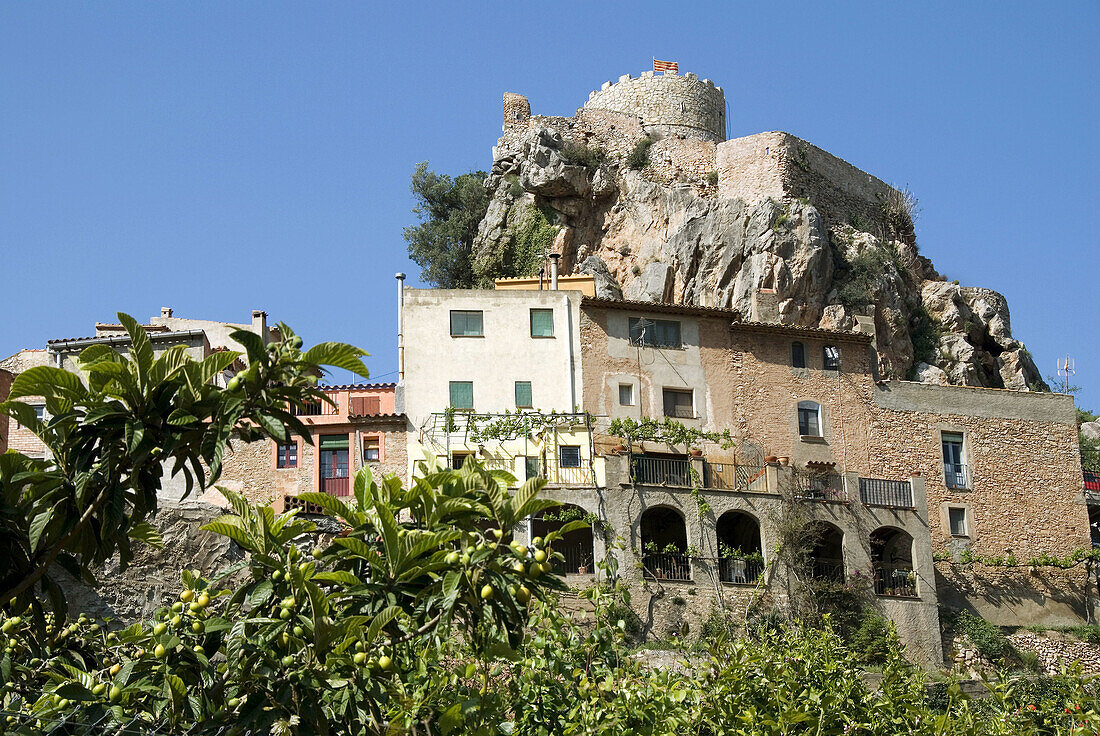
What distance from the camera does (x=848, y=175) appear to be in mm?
58500

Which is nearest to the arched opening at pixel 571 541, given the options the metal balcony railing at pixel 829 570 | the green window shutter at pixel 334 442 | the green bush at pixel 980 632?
the metal balcony railing at pixel 829 570

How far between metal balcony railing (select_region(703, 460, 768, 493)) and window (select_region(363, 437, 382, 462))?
9.48 metres

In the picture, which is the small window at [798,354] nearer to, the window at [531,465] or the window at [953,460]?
the window at [953,460]

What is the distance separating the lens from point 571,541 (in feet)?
112

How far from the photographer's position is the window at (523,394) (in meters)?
36.6

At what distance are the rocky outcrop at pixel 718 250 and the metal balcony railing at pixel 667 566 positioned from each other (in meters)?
15.6

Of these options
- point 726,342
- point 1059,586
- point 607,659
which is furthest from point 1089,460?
point 607,659

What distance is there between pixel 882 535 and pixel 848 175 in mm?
26829

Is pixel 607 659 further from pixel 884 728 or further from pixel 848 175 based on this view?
pixel 848 175

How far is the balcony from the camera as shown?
3909cm

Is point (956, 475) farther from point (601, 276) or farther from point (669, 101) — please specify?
point (669, 101)

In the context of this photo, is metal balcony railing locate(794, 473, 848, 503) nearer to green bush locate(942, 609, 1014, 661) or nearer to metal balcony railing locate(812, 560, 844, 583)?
metal balcony railing locate(812, 560, 844, 583)

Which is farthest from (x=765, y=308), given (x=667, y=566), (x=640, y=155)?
(x=640, y=155)

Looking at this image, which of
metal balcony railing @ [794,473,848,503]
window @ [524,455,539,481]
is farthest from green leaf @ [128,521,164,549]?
metal balcony railing @ [794,473,848,503]
